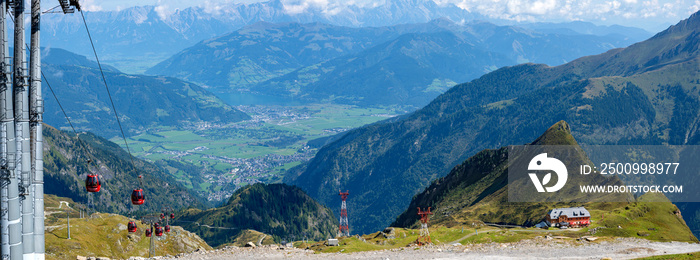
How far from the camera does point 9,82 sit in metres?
36.4

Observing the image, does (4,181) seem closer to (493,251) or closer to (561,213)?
(493,251)

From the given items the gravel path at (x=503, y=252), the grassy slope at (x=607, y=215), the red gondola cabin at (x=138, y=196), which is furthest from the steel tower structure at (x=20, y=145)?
the grassy slope at (x=607, y=215)

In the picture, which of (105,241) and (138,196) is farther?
(105,241)

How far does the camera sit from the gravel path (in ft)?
215

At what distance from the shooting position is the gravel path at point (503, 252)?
215ft

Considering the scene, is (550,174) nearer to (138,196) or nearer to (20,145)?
(138,196)

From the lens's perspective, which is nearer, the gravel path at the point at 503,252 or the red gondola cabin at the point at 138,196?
the gravel path at the point at 503,252

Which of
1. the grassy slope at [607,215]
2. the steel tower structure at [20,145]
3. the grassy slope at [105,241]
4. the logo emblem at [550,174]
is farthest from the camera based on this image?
the logo emblem at [550,174]

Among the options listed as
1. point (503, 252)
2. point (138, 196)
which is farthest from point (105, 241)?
point (503, 252)

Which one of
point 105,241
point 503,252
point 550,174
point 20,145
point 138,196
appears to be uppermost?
point 20,145

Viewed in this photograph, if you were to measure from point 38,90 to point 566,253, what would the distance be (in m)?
59.4

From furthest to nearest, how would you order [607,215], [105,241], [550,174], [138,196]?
[550,174]
[105,241]
[607,215]
[138,196]

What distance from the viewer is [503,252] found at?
2697 inches

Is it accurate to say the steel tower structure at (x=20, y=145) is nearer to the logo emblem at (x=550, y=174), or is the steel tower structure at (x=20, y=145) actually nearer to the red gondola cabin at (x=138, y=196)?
the red gondola cabin at (x=138, y=196)
